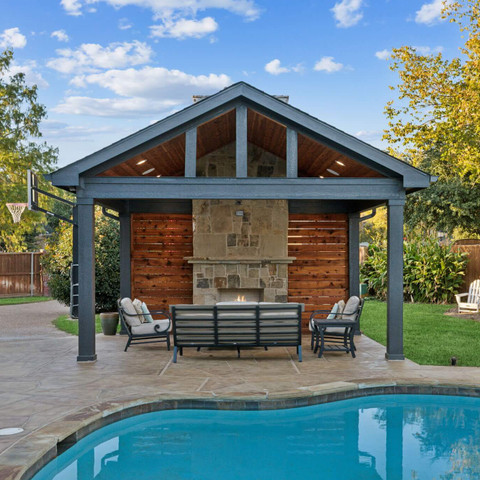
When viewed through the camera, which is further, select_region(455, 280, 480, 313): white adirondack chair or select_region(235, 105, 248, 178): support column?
select_region(455, 280, 480, 313): white adirondack chair

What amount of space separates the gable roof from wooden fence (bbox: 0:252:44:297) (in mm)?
16782

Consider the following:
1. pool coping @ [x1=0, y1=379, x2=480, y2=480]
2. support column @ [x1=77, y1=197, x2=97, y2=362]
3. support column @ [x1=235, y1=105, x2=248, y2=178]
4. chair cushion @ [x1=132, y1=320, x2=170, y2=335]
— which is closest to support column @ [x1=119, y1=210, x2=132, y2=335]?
chair cushion @ [x1=132, y1=320, x2=170, y2=335]

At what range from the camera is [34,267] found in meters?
23.7

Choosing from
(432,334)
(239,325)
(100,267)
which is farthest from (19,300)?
(432,334)

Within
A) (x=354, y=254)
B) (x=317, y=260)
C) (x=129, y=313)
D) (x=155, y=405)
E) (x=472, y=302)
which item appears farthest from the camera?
(x=472, y=302)

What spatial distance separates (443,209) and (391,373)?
707 inches

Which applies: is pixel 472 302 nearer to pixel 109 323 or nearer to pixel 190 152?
pixel 109 323

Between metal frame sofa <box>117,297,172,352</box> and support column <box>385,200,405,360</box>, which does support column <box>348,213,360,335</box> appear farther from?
metal frame sofa <box>117,297,172,352</box>

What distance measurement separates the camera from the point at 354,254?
38.9 feet

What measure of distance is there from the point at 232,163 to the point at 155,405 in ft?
21.7

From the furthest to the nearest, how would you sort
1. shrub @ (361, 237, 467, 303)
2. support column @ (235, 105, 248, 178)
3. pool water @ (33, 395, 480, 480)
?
shrub @ (361, 237, 467, 303) → support column @ (235, 105, 248, 178) → pool water @ (33, 395, 480, 480)

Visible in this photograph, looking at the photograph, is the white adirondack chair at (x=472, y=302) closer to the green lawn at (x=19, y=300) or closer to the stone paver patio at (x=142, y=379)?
the stone paver patio at (x=142, y=379)

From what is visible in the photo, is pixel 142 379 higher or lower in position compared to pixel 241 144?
lower

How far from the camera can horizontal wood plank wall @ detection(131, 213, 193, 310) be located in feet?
39.4
